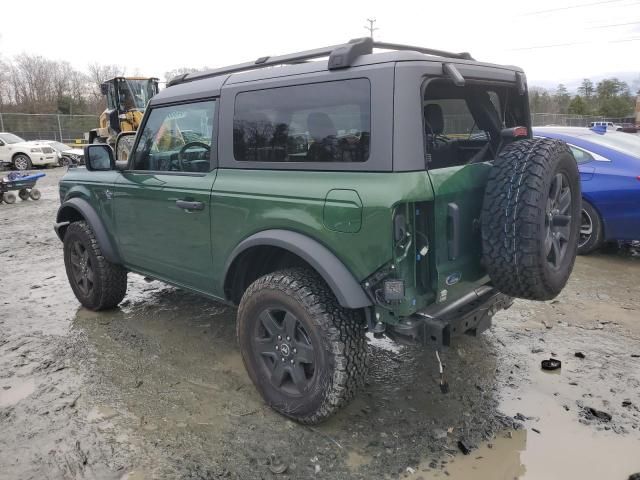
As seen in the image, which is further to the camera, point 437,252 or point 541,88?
point 541,88

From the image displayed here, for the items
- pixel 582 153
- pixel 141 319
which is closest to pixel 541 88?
pixel 582 153

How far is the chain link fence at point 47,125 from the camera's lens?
98.8ft

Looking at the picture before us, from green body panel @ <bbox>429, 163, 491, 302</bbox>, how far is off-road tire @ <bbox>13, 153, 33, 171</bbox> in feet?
75.1

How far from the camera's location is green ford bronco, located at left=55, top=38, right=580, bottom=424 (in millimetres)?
2615

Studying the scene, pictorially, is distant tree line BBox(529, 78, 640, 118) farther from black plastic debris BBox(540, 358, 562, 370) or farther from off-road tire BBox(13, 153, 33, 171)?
black plastic debris BBox(540, 358, 562, 370)

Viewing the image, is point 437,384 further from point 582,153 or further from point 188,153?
point 582,153

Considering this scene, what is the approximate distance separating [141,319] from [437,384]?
2.84 meters

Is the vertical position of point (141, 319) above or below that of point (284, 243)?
below

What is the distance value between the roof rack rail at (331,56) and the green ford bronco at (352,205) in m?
0.01

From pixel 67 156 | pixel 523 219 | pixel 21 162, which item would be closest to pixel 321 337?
pixel 523 219

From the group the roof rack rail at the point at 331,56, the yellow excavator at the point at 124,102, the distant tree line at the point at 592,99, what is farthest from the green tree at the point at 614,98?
the roof rack rail at the point at 331,56

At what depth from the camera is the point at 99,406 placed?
337 centimetres

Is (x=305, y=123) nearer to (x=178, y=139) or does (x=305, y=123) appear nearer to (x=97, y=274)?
(x=178, y=139)

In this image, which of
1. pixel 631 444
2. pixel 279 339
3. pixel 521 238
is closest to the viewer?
pixel 521 238
